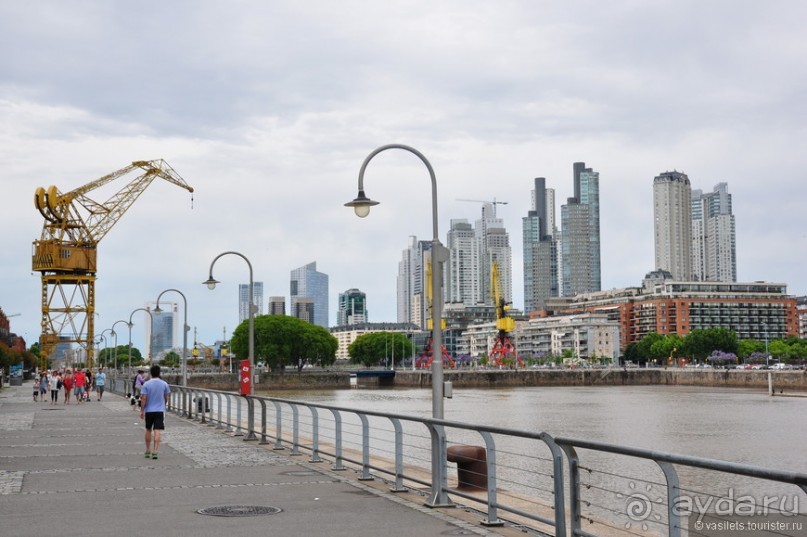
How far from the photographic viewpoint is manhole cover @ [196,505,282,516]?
12.5 metres

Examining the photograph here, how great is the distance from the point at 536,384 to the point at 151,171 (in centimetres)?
9765

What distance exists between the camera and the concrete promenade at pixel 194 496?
37.6 ft

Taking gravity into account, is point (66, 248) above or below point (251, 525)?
above

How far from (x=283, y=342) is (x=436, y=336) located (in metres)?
160

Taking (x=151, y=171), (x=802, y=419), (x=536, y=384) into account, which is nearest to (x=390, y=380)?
(x=536, y=384)

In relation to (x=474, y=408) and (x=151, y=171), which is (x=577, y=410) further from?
(x=151, y=171)

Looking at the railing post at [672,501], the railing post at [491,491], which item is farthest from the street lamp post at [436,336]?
the railing post at [672,501]

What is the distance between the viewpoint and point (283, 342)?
6831 inches

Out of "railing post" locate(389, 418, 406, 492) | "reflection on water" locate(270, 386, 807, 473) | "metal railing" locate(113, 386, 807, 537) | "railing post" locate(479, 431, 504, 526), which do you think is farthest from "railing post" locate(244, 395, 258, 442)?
"railing post" locate(479, 431, 504, 526)

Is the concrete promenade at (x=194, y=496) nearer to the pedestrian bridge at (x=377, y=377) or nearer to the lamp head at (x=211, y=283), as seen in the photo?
the lamp head at (x=211, y=283)

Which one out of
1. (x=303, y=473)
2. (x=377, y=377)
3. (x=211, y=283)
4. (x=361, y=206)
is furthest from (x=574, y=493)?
(x=377, y=377)

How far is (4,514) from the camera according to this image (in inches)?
497

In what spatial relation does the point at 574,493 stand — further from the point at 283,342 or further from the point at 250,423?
the point at 283,342

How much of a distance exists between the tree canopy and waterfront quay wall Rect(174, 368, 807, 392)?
16.9 ft
